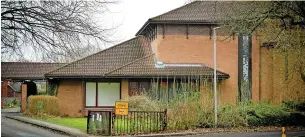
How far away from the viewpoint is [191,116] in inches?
883

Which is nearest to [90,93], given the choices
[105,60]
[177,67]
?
[105,60]

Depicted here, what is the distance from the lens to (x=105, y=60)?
33500mm

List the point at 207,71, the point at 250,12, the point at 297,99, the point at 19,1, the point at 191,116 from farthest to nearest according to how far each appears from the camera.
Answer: the point at 207,71 → the point at 297,99 → the point at 191,116 → the point at 250,12 → the point at 19,1

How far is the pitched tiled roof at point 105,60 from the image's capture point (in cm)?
3150

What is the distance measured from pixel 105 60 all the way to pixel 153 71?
4.44 m

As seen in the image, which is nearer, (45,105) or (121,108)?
(121,108)

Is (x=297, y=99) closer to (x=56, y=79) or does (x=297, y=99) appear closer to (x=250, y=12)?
(x=250, y=12)

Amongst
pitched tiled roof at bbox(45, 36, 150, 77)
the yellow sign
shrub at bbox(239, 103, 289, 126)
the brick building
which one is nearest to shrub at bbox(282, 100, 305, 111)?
shrub at bbox(239, 103, 289, 126)

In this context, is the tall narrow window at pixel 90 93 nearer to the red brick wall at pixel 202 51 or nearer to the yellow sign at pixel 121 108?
the red brick wall at pixel 202 51

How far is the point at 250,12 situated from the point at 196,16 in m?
15.8

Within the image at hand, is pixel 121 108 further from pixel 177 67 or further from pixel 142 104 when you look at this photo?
pixel 177 67

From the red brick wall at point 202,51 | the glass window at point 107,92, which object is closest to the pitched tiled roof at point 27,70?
the glass window at point 107,92

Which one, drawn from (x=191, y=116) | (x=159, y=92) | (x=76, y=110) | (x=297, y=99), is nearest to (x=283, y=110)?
(x=297, y=99)

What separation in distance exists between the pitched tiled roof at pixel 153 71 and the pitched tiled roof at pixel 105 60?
1.39 m
